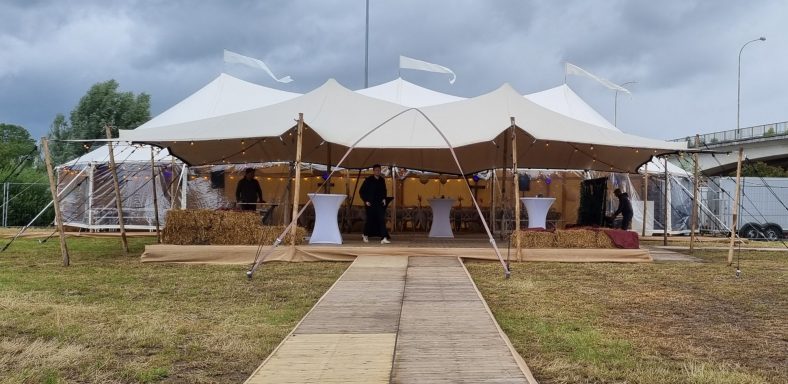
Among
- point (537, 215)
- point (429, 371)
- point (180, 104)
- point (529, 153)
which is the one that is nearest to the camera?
point (429, 371)

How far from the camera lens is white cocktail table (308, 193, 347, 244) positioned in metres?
10.2

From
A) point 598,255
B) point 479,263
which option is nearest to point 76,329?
point 479,263

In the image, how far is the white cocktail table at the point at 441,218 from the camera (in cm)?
1301

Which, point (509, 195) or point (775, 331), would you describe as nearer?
point (775, 331)

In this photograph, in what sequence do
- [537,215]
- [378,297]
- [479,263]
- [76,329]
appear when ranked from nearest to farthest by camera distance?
[76,329] < [378,297] < [479,263] < [537,215]

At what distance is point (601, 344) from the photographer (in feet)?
14.1

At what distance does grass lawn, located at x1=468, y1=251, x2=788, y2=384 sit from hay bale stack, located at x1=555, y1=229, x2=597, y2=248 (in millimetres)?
898

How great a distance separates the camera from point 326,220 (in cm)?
1030

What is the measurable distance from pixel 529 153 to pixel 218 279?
8.34 m

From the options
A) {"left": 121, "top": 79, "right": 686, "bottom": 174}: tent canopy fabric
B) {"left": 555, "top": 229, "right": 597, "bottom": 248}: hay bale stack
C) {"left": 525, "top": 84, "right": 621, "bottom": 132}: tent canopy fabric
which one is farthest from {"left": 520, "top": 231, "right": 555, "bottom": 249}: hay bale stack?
{"left": 525, "top": 84, "right": 621, "bottom": 132}: tent canopy fabric

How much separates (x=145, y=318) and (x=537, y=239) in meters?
6.19

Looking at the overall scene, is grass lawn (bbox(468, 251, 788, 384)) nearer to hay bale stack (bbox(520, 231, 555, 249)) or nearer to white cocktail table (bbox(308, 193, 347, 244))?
hay bale stack (bbox(520, 231, 555, 249))

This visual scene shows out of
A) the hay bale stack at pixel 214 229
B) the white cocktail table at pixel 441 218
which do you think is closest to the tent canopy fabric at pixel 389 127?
the hay bale stack at pixel 214 229

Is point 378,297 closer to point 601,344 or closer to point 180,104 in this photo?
point 601,344
